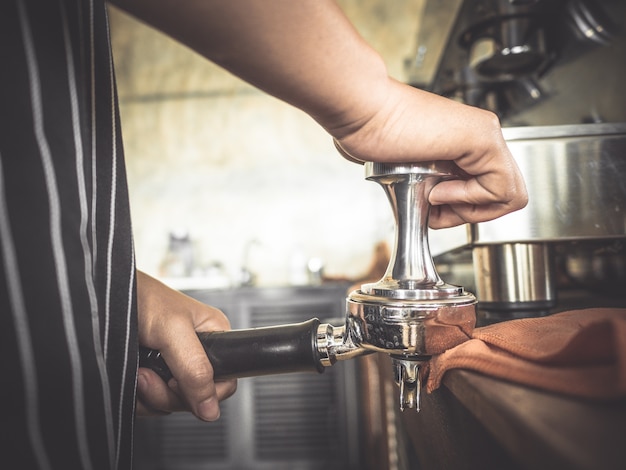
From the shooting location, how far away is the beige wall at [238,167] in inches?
143

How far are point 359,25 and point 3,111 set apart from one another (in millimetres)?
3570

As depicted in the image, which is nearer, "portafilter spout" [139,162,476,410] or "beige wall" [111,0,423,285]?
"portafilter spout" [139,162,476,410]

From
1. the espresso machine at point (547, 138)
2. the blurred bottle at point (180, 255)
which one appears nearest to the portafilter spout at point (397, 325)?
the espresso machine at point (547, 138)

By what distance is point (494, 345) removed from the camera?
1.67 feet

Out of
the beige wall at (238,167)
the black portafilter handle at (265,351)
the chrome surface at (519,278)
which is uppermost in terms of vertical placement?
the beige wall at (238,167)

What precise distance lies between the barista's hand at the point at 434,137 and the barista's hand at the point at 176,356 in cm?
29

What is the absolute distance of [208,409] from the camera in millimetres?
618

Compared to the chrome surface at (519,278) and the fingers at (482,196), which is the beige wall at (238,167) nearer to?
the chrome surface at (519,278)

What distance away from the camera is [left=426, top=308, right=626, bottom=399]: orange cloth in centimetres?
37

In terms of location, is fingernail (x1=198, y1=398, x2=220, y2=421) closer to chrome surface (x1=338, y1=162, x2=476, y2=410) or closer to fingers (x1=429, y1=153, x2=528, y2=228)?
chrome surface (x1=338, y1=162, x2=476, y2=410)

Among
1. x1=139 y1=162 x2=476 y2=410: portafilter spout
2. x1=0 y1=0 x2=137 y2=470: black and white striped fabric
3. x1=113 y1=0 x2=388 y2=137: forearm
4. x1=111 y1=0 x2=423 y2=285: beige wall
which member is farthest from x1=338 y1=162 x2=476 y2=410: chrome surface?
x1=111 y1=0 x2=423 y2=285: beige wall

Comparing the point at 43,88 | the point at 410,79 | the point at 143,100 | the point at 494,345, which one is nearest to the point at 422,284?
the point at 494,345

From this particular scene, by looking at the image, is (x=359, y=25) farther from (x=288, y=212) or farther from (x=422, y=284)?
(x=422, y=284)

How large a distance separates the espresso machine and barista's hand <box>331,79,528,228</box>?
0.31 metres
